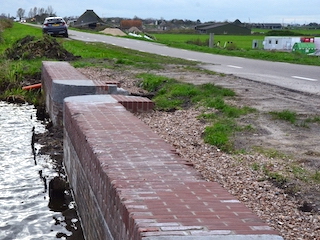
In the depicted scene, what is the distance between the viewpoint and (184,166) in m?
4.75

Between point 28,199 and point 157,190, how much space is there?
3422 millimetres

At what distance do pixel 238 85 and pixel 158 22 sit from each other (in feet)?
378

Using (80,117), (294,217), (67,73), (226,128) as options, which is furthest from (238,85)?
(294,217)

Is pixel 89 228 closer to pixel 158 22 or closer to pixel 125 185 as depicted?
pixel 125 185

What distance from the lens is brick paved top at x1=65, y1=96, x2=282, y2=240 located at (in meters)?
3.28

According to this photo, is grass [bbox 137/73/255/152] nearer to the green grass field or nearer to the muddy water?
the muddy water

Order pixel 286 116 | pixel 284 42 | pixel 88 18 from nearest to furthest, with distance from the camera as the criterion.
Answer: pixel 286 116 < pixel 284 42 < pixel 88 18

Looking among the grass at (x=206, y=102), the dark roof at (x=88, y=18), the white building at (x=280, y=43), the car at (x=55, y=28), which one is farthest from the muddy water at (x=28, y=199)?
the dark roof at (x=88, y=18)

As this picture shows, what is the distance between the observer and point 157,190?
405cm

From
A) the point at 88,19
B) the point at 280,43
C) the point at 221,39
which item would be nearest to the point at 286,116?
the point at 280,43

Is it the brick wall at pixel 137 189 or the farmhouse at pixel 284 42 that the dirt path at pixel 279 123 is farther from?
the farmhouse at pixel 284 42

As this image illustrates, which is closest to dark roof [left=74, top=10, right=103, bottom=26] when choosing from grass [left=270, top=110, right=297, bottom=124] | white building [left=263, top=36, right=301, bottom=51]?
white building [left=263, top=36, right=301, bottom=51]

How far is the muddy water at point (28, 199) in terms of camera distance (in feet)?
20.1

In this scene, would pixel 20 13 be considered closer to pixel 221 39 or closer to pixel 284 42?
pixel 221 39
